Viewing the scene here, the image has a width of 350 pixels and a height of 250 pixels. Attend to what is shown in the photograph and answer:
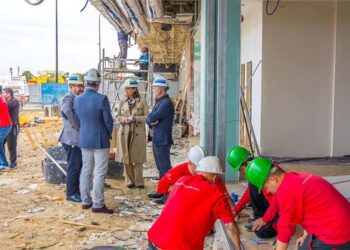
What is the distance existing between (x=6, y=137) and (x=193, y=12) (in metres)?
5.41

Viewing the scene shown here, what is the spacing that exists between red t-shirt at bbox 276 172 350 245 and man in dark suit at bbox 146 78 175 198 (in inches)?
141

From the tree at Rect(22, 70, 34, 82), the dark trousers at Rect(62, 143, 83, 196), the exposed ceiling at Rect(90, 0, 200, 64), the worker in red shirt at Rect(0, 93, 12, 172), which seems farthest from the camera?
the tree at Rect(22, 70, 34, 82)

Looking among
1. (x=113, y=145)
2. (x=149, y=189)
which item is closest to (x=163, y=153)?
(x=149, y=189)

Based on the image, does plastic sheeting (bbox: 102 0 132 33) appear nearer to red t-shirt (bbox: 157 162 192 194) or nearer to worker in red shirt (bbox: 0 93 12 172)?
worker in red shirt (bbox: 0 93 12 172)

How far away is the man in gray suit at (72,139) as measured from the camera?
5934 millimetres

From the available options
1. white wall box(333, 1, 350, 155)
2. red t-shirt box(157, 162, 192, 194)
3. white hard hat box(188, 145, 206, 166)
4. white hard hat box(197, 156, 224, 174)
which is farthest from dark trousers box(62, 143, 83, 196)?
white wall box(333, 1, 350, 155)

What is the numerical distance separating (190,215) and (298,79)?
601 centimetres

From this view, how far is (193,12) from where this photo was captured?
36.4 ft

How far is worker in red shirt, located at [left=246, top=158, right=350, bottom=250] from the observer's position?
257cm

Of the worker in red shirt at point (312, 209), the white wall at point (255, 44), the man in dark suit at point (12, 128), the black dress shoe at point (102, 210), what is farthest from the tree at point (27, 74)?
the worker in red shirt at point (312, 209)

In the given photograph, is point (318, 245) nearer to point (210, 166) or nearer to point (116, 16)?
point (210, 166)

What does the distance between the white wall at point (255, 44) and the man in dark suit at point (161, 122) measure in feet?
9.19

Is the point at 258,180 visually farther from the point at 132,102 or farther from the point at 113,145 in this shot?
the point at 113,145

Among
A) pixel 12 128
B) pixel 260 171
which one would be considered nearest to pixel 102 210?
pixel 260 171
